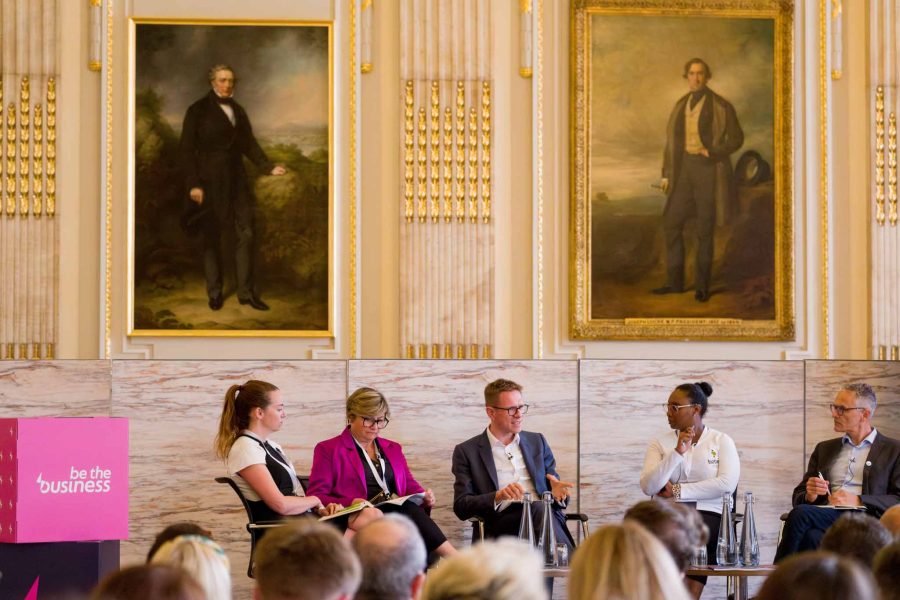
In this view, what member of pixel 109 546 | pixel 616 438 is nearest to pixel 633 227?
pixel 616 438

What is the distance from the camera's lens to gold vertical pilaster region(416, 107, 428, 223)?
8.91 metres

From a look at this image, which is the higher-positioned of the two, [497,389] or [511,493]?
[497,389]

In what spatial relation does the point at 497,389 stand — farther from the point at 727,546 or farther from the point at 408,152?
the point at 408,152

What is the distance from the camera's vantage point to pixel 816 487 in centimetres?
725

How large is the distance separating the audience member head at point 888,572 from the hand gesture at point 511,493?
159 inches

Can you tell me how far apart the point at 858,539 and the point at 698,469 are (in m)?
3.84

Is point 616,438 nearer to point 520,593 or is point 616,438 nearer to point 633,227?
point 633,227

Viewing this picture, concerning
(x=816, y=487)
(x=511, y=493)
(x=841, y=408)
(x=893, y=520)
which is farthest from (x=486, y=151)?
(x=893, y=520)

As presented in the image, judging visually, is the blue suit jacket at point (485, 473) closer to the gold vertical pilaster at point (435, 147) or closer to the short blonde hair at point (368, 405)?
the short blonde hair at point (368, 405)

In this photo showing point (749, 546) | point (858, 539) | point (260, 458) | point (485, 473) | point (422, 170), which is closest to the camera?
point (858, 539)

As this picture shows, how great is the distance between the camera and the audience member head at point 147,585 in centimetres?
268

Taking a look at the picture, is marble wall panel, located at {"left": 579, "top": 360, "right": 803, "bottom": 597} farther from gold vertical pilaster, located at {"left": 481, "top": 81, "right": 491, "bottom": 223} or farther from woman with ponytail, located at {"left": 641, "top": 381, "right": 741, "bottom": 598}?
gold vertical pilaster, located at {"left": 481, "top": 81, "right": 491, "bottom": 223}

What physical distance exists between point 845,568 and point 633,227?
6314 mm

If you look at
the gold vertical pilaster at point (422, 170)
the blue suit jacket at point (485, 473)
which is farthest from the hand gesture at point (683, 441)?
the gold vertical pilaster at point (422, 170)
